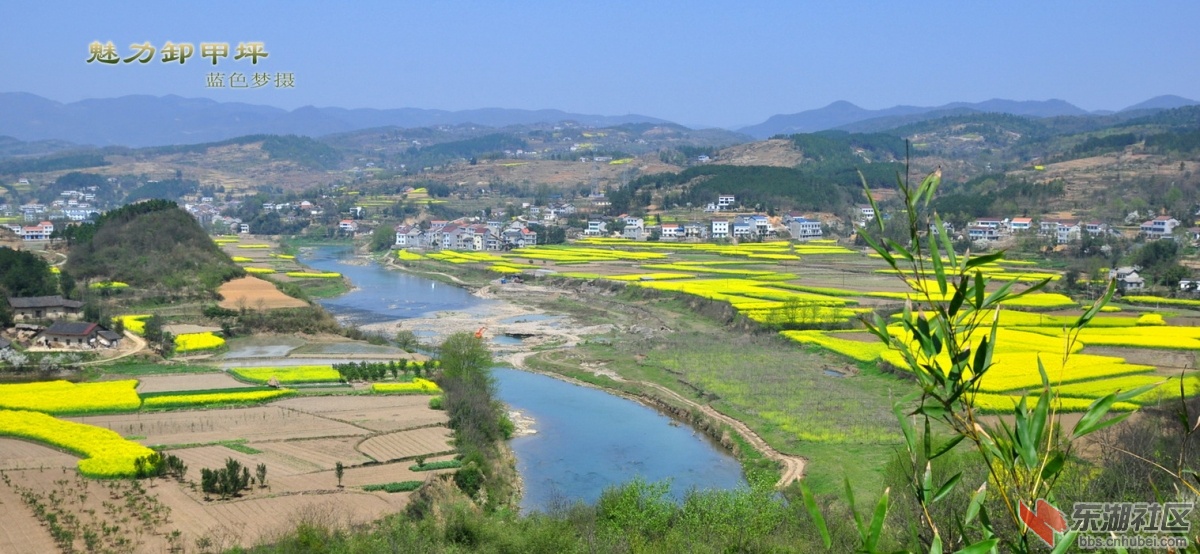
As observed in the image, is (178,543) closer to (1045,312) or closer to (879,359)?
(879,359)

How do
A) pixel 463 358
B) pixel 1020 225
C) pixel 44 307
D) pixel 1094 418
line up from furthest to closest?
1. pixel 1020 225
2. pixel 44 307
3. pixel 463 358
4. pixel 1094 418

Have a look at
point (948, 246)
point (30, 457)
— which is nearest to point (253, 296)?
point (30, 457)

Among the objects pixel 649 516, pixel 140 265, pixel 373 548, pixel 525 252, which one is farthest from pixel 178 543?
pixel 525 252

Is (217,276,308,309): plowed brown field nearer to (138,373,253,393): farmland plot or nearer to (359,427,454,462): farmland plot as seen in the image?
(138,373,253,393): farmland plot

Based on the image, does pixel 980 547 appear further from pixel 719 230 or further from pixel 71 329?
pixel 719 230

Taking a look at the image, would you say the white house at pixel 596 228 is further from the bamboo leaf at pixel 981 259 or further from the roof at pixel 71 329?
the bamboo leaf at pixel 981 259

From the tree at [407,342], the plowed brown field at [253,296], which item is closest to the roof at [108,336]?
the plowed brown field at [253,296]
